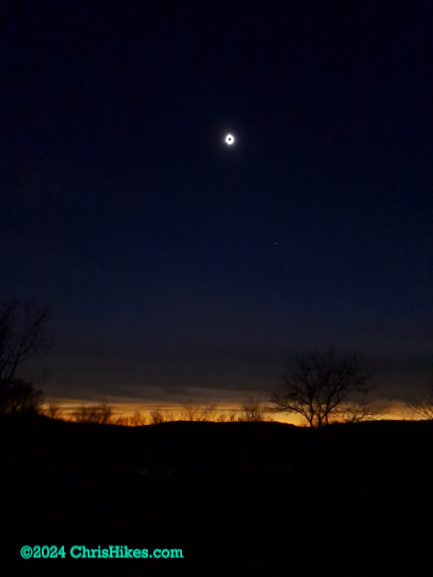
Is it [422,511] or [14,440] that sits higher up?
[14,440]

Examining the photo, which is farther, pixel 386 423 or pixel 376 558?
pixel 386 423

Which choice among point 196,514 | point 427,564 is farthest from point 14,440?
point 427,564

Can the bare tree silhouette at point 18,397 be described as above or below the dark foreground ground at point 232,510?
above

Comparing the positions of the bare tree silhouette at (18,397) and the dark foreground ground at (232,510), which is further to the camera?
the bare tree silhouette at (18,397)

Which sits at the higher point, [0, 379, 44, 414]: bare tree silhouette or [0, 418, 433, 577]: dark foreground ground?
[0, 379, 44, 414]: bare tree silhouette

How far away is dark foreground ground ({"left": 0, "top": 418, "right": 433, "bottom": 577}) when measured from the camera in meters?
11.9

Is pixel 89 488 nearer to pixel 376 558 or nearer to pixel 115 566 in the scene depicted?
pixel 115 566

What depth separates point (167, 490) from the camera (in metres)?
17.1

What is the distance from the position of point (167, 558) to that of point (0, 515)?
5.24 m

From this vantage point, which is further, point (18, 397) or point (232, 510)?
point (18, 397)

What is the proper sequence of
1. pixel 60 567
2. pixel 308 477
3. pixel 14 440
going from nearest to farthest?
pixel 60 567
pixel 308 477
pixel 14 440

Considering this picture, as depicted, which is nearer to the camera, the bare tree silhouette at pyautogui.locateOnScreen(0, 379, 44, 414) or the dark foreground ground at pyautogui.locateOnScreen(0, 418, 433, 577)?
the dark foreground ground at pyautogui.locateOnScreen(0, 418, 433, 577)

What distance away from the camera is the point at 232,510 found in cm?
1534

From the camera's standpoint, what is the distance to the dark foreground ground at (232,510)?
11.9 m
